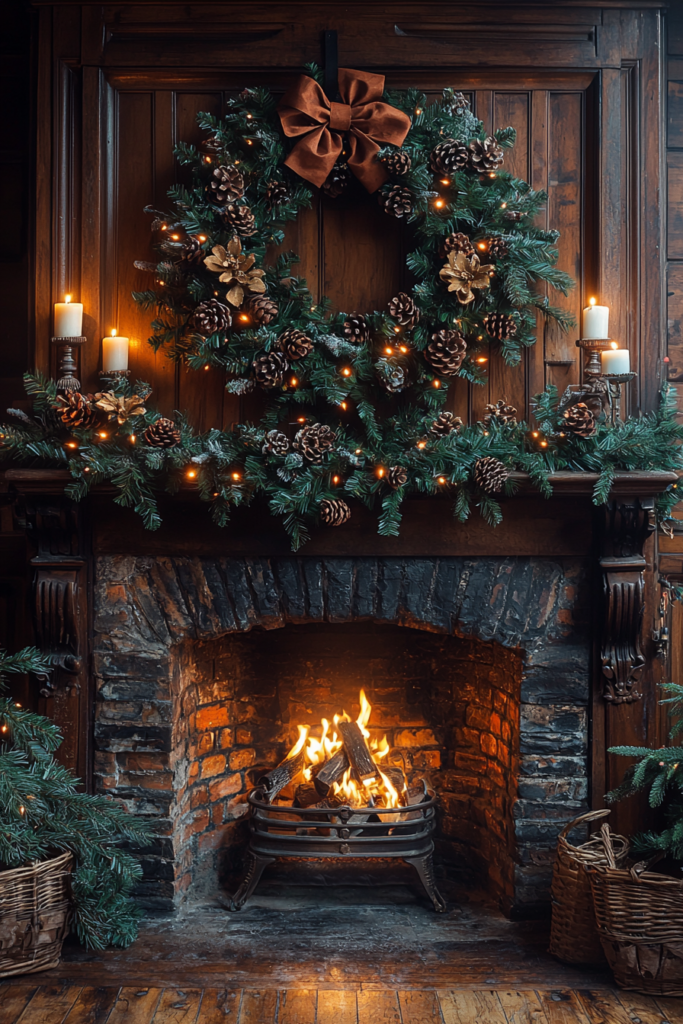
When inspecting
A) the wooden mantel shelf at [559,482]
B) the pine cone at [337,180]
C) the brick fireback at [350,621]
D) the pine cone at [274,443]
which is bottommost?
the brick fireback at [350,621]

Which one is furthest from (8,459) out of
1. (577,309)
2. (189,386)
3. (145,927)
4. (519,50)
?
(519,50)

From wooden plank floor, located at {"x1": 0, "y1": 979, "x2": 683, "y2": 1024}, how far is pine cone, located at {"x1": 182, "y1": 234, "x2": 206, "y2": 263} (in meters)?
2.10

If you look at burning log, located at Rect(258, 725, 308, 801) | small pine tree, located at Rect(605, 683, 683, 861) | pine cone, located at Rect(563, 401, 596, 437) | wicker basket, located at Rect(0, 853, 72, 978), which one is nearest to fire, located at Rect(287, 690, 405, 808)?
burning log, located at Rect(258, 725, 308, 801)

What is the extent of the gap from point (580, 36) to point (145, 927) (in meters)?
3.17

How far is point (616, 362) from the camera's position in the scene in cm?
229

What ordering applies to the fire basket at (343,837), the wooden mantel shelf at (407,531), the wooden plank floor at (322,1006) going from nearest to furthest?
the wooden plank floor at (322,1006), the wooden mantel shelf at (407,531), the fire basket at (343,837)

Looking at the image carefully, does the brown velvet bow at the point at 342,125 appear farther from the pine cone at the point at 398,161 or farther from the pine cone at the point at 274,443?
the pine cone at the point at 274,443

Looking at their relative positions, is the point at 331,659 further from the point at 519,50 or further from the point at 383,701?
the point at 519,50

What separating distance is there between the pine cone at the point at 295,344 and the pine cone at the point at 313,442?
0.76ft

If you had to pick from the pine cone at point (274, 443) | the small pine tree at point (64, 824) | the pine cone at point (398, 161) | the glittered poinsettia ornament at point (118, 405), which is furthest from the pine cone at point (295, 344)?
the small pine tree at point (64, 824)

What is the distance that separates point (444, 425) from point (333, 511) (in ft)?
1.40

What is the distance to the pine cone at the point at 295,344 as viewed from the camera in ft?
7.36

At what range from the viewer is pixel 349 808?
2.51 metres

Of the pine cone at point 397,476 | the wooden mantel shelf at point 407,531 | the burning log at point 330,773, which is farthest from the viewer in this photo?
the burning log at point 330,773
